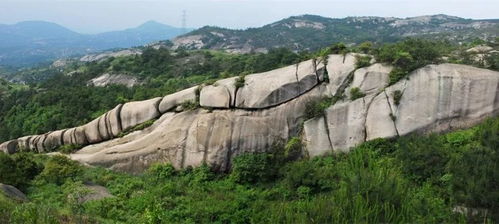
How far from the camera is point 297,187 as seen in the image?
2033cm

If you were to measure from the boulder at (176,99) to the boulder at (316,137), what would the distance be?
7.38 m

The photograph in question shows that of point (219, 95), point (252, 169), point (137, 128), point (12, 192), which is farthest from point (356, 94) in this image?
point (12, 192)

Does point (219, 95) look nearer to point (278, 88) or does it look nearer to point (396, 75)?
point (278, 88)

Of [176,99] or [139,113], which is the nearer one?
[176,99]

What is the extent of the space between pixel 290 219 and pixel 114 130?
18.1 metres

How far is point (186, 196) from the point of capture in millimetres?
20438

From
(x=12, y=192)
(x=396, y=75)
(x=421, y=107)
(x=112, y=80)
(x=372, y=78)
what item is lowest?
(x=112, y=80)

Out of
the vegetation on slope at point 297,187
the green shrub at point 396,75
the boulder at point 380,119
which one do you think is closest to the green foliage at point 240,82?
the vegetation on slope at point 297,187

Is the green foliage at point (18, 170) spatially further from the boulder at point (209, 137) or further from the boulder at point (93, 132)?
the boulder at point (93, 132)

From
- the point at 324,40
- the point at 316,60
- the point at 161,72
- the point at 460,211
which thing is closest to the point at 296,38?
the point at 324,40

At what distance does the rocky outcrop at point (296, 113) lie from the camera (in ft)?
72.6

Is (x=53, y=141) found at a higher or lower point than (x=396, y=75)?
lower

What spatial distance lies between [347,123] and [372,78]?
2938 mm

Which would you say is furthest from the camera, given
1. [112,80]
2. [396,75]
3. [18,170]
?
[112,80]
